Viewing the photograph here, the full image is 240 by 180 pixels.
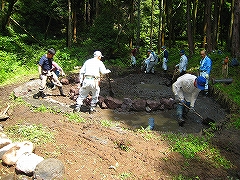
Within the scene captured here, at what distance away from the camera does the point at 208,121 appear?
27.1 ft

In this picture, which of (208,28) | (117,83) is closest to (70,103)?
(117,83)

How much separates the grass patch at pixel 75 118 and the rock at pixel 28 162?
93.1 inches

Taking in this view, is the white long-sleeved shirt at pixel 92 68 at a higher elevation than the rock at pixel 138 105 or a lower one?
higher

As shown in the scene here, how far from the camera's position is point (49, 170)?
16.0 feet

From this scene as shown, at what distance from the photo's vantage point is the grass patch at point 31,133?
628cm

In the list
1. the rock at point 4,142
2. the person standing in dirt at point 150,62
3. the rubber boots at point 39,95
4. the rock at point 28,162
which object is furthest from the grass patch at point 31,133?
the person standing in dirt at point 150,62

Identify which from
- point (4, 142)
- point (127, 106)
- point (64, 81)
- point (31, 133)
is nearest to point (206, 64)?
point (127, 106)

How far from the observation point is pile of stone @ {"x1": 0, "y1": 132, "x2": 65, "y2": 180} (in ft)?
16.0

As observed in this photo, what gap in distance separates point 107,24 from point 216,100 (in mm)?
9765

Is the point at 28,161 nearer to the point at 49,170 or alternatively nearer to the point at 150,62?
the point at 49,170

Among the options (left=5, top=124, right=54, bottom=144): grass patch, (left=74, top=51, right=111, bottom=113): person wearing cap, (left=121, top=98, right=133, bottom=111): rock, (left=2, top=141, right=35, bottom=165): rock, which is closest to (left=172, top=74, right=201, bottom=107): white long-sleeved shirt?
(left=121, top=98, right=133, bottom=111): rock

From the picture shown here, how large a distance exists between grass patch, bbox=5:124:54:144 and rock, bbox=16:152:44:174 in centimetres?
88

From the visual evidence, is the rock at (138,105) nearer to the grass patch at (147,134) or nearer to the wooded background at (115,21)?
the grass patch at (147,134)

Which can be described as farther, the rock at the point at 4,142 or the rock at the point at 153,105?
the rock at the point at 153,105
